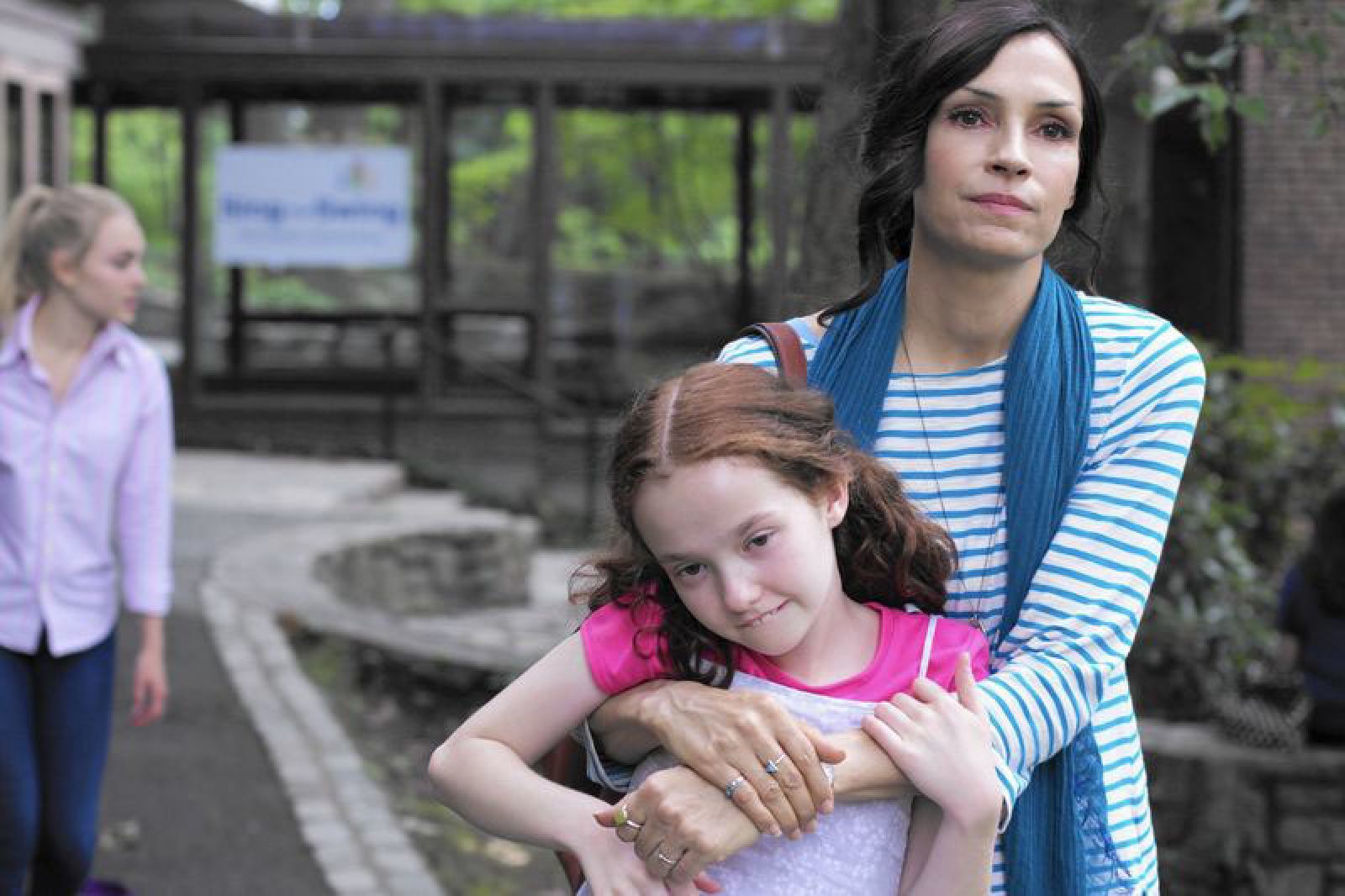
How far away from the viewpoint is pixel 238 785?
654 cm

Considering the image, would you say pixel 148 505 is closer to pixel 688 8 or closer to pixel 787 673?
pixel 787 673

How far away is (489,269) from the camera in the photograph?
19.3 meters

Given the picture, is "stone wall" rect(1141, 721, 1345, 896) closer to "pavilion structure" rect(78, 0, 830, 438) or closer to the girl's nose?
the girl's nose

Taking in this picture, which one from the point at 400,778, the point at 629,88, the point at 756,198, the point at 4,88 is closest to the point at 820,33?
the point at 629,88

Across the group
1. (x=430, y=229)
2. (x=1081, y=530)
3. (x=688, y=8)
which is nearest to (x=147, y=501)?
(x=1081, y=530)

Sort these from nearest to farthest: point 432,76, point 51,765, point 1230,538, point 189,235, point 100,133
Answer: point 51,765 < point 1230,538 < point 432,76 < point 189,235 < point 100,133

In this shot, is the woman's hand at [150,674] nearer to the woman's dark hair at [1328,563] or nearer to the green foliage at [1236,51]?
the green foliage at [1236,51]

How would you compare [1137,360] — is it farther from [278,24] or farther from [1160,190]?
[278,24]

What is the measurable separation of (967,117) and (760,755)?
0.80m

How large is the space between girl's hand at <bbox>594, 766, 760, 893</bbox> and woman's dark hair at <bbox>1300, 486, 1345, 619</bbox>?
5.03 m

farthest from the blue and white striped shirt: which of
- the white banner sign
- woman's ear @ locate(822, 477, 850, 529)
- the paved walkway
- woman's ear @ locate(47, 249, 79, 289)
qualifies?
the white banner sign

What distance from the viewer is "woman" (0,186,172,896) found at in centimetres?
441

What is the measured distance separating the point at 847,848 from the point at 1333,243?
41.1 ft

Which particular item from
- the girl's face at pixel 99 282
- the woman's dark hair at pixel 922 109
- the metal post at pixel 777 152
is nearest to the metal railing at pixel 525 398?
the metal post at pixel 777 152
